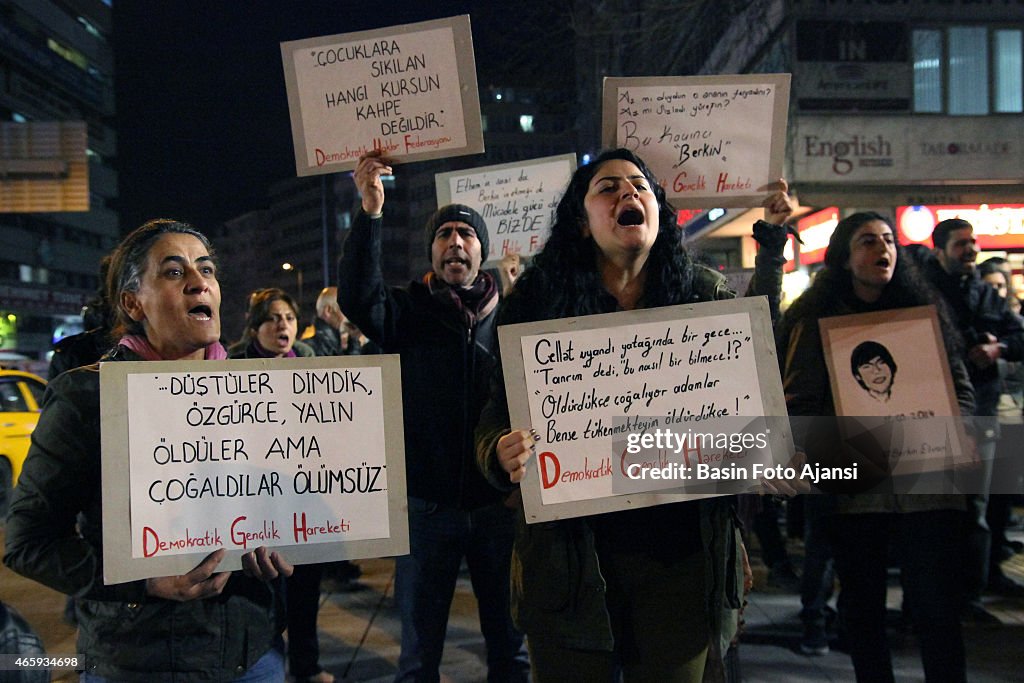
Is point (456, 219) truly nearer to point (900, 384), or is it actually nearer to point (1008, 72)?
point (900, 384)

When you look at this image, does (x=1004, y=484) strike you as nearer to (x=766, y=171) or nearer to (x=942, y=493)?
(x=942, y=493)

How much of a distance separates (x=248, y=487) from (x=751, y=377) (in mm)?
1336

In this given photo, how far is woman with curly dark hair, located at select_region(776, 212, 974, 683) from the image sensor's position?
9.25 feet

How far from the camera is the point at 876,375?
2.91 meters

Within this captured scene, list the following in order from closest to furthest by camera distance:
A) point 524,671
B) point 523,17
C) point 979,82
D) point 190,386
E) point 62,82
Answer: point 190,386, point 524,671, point 523,17, point 979,82, point 62,82

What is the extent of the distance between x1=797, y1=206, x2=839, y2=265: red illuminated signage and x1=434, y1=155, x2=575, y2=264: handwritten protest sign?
7.82 metres

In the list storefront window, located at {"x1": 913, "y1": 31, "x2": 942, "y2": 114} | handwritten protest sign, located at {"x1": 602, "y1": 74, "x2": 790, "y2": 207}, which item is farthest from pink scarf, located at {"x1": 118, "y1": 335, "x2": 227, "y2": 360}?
storefront window, located at {"x1": 913, "y1": 31, "x2": 942, "y2": 114}

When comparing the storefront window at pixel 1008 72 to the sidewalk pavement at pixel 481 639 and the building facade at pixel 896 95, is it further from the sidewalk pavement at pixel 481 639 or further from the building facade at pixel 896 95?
the sidewalk pavement at pixel 481 639

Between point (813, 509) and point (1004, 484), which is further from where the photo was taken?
point (1004, 484)

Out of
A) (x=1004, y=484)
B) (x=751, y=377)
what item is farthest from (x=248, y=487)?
(x=1004, y=484)

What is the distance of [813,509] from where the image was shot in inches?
131

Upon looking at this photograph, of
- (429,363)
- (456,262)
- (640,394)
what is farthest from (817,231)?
(640,394)

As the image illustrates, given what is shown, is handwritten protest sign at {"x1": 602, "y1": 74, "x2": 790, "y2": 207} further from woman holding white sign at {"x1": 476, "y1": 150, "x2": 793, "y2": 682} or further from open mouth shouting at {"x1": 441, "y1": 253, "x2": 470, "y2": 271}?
woman holding white sign at {"x1": 476, "y1": 150, "x2": 793, "y2": 682}

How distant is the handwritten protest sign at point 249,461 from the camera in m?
1.86
